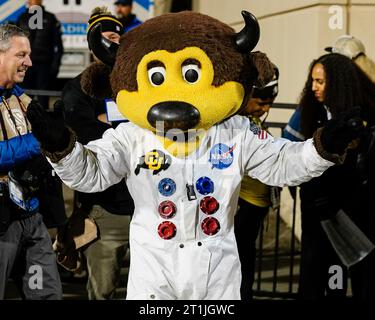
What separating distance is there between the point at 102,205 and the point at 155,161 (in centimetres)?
154

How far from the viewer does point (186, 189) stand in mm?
4543

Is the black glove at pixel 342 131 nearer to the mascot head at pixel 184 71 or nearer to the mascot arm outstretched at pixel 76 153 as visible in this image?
the mascot head at pixel 184 71

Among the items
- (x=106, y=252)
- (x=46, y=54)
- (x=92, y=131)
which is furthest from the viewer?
(x=46, y=54)

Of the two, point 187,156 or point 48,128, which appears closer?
point 48,128

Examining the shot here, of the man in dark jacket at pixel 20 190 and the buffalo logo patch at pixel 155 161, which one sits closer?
the buffalo logo patch at pixel 155 161

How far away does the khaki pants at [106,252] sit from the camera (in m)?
6.05

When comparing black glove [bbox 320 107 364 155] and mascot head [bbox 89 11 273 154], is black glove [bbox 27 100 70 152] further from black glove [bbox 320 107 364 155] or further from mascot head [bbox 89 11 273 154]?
black glove [bbox 320 107 364 155]

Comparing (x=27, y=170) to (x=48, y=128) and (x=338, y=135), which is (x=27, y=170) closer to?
(x=48, y=128)

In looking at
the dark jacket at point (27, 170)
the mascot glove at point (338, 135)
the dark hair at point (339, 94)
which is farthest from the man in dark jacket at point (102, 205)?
the mascot glove at point (338, 135)

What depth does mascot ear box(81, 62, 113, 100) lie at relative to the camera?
4891 mm

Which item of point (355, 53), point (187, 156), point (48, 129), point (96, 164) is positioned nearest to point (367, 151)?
point (355, 53)

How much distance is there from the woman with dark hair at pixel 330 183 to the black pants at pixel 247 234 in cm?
31

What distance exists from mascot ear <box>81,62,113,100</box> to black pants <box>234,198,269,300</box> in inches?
73.1
